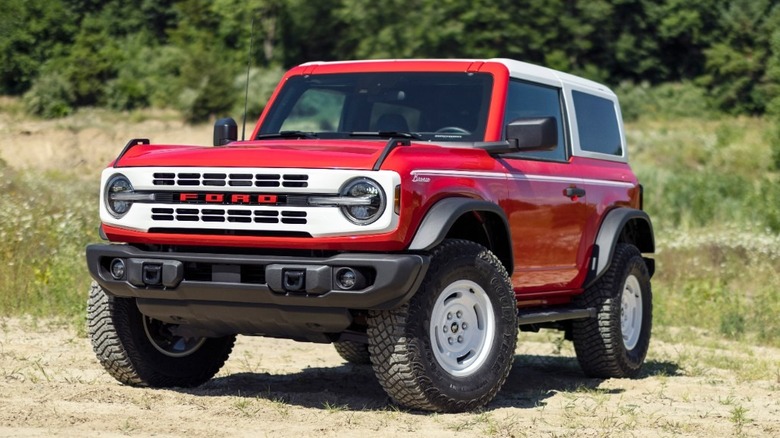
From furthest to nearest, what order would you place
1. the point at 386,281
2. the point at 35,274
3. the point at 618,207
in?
the point at 35,274, the point at 618,207, the point at 386,281

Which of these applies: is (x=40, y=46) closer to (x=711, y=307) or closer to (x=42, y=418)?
(x=711, y=307)

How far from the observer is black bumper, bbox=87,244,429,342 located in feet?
20.1

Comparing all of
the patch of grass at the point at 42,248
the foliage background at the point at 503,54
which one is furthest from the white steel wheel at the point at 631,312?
the patch of grass at the point at 42,248

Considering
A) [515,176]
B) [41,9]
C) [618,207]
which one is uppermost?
[515,176]

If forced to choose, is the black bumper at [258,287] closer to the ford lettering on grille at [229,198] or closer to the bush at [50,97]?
the ford lettering on grille at [229,198]

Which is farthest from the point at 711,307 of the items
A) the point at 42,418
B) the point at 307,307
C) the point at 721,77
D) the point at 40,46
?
the point at 721,77

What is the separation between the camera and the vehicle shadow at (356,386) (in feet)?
23.8

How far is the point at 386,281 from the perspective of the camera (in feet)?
19.9

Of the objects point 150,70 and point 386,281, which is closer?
point 386,281

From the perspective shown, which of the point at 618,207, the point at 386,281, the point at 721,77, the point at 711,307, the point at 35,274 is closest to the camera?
the point at 386,281

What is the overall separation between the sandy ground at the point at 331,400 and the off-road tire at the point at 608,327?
127mm

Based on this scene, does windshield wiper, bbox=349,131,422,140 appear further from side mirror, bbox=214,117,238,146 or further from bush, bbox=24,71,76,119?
bush, bbox=24,71,76,119

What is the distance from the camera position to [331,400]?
7.23 meters

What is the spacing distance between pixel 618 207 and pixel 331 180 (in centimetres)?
343
